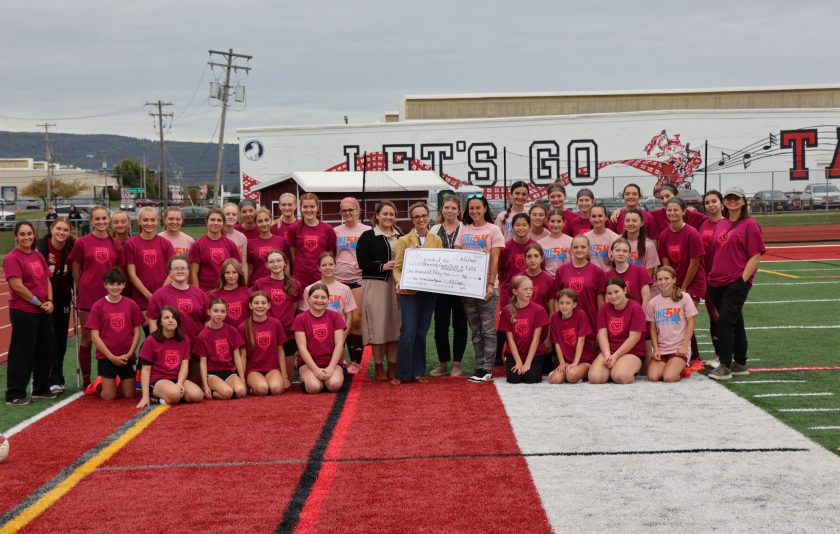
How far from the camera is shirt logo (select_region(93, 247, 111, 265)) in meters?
8.22

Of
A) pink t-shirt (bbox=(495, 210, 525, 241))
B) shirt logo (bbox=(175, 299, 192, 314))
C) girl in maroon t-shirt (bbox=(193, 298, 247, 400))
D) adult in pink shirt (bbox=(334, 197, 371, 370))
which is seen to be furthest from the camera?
pink t-shirt (bbox=(495, 210, 525, 241))

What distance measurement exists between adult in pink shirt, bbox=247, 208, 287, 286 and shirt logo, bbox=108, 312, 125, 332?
4.45ft

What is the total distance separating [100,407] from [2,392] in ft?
4.90

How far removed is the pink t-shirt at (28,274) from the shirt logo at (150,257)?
0.85 m

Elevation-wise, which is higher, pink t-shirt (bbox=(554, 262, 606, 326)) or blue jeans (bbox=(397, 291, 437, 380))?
pink t-shirt (bbox=(554, 262, 606, 326))

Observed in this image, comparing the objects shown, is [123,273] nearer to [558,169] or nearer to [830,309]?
[830,309]

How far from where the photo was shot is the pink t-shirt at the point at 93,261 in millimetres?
8227

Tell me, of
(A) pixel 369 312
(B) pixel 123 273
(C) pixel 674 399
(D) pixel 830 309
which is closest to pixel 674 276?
(C) pixel 674 399

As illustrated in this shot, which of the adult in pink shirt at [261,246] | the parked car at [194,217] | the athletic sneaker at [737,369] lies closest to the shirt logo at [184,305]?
the adult in pink shirt at [261,246]

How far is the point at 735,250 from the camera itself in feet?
27.5

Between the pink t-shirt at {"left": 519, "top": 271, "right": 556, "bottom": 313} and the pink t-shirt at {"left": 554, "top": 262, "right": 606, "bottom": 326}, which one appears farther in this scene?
the pink t-shirt at {"left": 519, "top": 271, "right": 556, "bottom": 313}

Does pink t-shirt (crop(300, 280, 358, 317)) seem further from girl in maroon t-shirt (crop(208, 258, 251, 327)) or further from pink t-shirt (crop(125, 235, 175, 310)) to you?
pink t-shirt (crop(125, 235, 175, 310))

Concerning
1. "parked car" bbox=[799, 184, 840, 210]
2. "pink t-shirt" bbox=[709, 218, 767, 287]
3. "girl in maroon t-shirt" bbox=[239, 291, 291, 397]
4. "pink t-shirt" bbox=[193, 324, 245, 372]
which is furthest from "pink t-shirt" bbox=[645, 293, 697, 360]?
"parked car" bbox=[799, 184, 840, 210]

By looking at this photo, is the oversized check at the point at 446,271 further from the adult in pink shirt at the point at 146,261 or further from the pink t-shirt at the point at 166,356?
the adult in pink shirt at the point at 146,261
